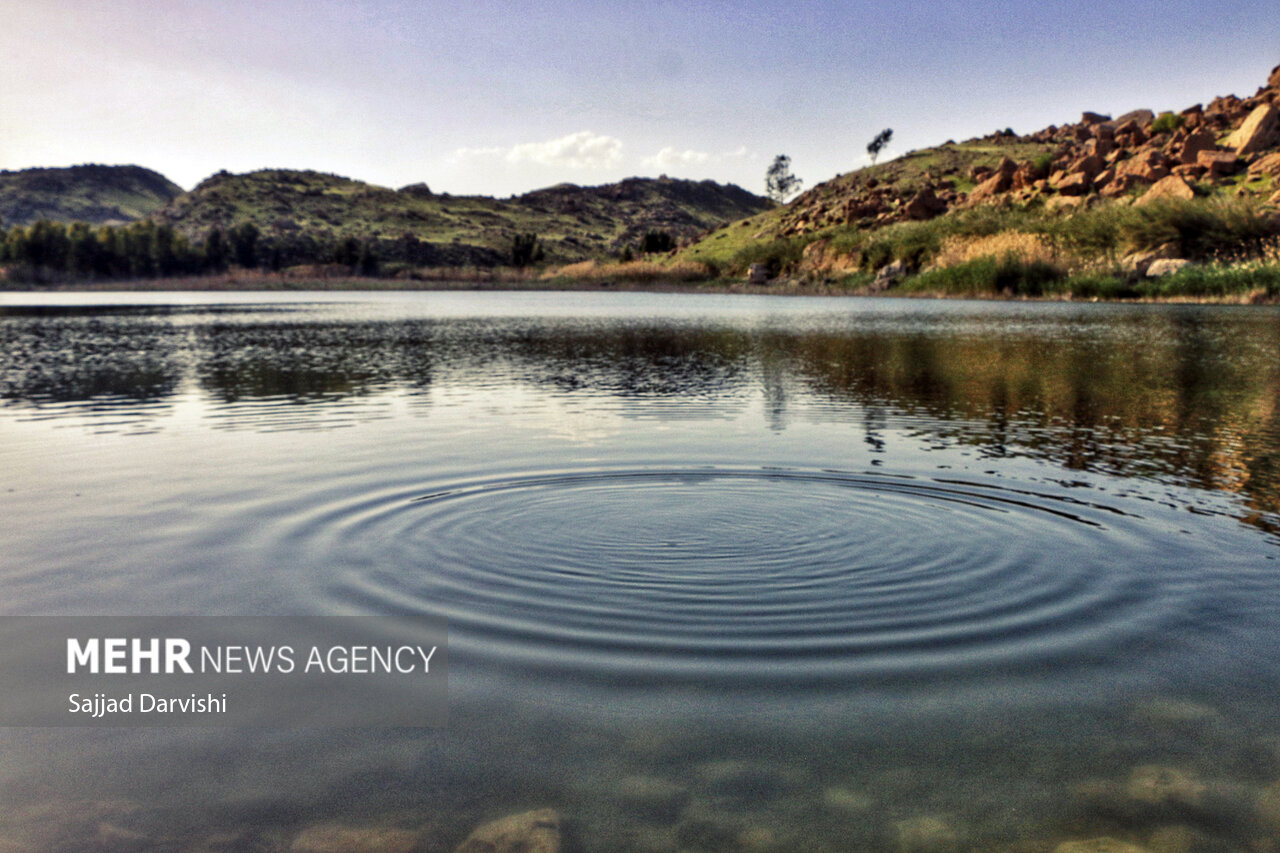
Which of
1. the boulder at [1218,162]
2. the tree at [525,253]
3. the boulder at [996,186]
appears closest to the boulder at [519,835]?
the boulder at [1218,162]

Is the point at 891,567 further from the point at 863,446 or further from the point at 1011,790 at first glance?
the point at 863,446

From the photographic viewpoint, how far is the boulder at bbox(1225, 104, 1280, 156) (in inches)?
2835

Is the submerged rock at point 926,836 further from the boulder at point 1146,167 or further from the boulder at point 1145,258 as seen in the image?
the boulder at point 1146,167

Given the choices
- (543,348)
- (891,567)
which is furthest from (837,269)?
(891,567)

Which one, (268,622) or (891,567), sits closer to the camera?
(268,622)

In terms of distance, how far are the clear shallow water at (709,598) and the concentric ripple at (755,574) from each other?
0.11 ft

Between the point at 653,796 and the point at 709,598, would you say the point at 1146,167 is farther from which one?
the point at 653,796

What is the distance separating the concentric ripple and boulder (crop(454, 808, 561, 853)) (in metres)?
1.30

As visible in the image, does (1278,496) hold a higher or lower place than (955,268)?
lower

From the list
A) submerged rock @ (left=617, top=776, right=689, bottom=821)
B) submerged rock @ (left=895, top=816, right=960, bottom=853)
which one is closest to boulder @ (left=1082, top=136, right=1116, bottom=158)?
submerged rock @ (left=895, top=816, right=960, bottom=853)

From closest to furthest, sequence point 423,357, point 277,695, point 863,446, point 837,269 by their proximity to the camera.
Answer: point 277,695 < point 863,446 < point 423,357 < point 837,269

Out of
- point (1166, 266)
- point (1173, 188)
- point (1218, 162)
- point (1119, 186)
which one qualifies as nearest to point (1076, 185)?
point (1119, 186)

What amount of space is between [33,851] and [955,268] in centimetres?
6447

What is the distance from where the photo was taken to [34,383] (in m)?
18.6
